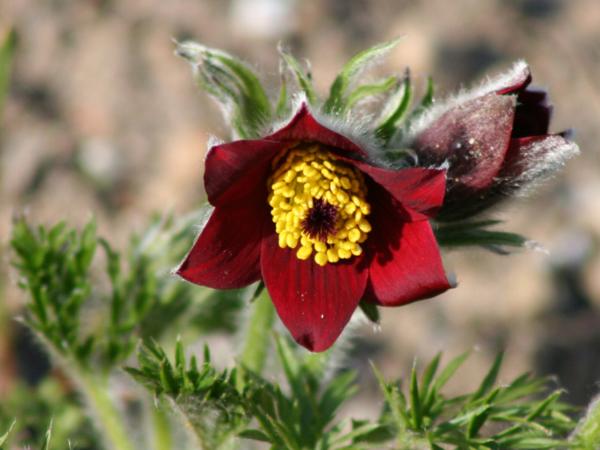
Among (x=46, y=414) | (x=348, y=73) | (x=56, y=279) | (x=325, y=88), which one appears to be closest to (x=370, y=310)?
(x=348, y=73)

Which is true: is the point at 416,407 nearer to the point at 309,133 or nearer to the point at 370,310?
the point at 370,310

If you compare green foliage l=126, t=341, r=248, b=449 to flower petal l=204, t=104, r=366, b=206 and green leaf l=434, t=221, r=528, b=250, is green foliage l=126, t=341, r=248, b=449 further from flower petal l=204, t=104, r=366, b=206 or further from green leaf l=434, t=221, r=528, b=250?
green leaf l=434, t=221, r=528, b=250

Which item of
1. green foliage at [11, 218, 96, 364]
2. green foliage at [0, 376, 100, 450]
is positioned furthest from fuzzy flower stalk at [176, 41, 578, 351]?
green foliage at [0, 376, 100, 450]

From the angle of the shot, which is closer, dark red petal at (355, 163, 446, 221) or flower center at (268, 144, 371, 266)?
dark red petal at (355, 163, 446, 221)

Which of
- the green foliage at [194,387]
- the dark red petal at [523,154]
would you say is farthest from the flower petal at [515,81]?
the green foliage at [194,387]

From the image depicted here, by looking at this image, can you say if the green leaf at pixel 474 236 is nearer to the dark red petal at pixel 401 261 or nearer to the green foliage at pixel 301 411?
the dark red petal at pixel 401 261
